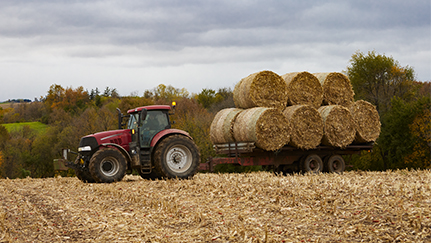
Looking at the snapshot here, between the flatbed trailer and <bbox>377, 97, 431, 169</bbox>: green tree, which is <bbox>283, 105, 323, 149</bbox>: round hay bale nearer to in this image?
the flatbed trailer

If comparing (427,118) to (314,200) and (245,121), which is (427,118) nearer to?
(245,121)

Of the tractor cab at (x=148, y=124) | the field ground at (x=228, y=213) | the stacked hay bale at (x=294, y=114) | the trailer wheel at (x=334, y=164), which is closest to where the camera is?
the field ground at (x=228, y=213)

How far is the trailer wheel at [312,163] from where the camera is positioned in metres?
14.2

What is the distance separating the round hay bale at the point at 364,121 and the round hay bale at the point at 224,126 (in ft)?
13.0

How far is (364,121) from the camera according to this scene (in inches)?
591

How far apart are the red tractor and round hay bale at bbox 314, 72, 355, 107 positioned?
5163 mm

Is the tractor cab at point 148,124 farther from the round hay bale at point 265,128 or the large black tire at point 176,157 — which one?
the round hay bale at point 265,128

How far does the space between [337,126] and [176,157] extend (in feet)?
17.6

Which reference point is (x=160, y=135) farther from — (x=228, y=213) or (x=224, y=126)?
(x=228, y=213)

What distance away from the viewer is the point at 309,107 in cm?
1377

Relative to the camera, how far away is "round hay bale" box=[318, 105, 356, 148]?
14055 millimetres

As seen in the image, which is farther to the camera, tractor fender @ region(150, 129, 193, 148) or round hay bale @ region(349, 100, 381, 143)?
round hay bale @ region(349, 100, 381, 143)

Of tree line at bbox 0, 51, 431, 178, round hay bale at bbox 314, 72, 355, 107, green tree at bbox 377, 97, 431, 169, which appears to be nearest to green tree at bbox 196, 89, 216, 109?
tree line at bbox 0, 51, 431, 178

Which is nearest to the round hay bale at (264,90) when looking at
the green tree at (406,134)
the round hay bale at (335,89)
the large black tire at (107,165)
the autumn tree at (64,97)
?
the round hay bale at (335,89)
